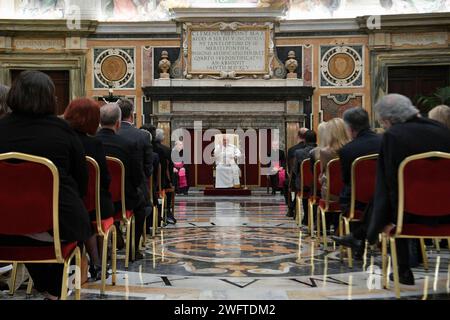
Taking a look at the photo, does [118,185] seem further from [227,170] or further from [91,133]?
[227,170]

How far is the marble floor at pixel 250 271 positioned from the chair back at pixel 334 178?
0.57 meters

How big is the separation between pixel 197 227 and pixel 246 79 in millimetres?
8187

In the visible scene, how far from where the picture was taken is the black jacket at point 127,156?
4.80m

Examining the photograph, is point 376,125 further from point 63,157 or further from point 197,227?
point 63,157

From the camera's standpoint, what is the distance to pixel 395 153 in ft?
12.0

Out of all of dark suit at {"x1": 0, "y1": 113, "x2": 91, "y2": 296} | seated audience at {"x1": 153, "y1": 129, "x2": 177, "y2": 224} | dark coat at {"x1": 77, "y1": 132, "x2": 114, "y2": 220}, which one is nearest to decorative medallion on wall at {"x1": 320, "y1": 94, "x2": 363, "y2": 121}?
seated audience at {"x1": 153, "y1": 129, "x2": 177, "y2": 224}

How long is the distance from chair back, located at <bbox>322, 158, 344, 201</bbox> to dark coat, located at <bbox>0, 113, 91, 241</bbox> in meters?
2.68

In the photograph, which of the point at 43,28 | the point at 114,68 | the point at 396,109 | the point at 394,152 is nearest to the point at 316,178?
the point at 396,109

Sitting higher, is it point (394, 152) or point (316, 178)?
point (394, 152)

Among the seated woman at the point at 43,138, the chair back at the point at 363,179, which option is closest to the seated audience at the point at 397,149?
the chair back at the point at 363,179

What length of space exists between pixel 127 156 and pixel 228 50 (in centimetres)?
1111

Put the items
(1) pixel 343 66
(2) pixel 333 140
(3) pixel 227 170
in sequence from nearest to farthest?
(2) pixel 333 140, (3) pixel 227 170, (1) pixel 343 66

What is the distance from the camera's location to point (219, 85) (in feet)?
50.4

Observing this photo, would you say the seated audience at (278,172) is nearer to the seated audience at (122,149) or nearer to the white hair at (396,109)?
the seated audience at (122,149)
